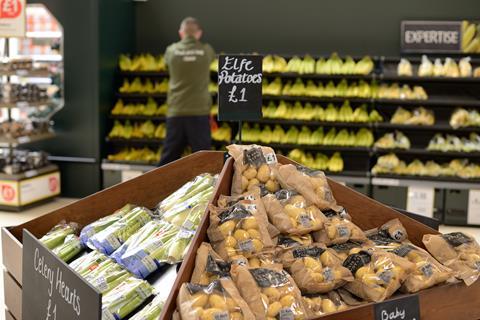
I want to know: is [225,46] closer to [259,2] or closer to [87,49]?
[259,2]

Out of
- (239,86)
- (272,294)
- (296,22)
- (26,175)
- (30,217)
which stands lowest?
(30,217)

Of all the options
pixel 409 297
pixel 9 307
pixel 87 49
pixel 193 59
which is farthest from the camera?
pixel 87 49

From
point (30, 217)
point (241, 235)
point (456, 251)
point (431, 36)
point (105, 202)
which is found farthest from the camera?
point (431, 36)

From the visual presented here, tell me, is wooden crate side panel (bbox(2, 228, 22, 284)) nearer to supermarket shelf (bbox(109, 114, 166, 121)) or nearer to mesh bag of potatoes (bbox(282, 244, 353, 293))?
mesh bag of potatoes (bbox(282, 244, 353, 293))

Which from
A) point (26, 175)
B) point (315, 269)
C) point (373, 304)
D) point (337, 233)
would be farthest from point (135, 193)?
point (26, 175)

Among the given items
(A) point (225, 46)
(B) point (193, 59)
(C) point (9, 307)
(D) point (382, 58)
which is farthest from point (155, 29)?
(C) point (9, 307)

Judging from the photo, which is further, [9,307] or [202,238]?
[9,307]

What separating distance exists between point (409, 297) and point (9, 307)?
1.83 metres

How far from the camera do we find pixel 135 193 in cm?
315

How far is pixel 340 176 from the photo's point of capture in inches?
280

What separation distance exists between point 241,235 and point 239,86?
110 centimetres

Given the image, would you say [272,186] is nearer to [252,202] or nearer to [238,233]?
[252,202]

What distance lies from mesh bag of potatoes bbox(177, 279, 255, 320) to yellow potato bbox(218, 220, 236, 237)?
30 centimetres

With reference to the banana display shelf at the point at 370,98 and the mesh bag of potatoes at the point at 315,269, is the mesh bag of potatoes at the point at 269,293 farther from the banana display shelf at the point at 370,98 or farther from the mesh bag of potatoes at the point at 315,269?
the banana display shelf at the point at 370,98
